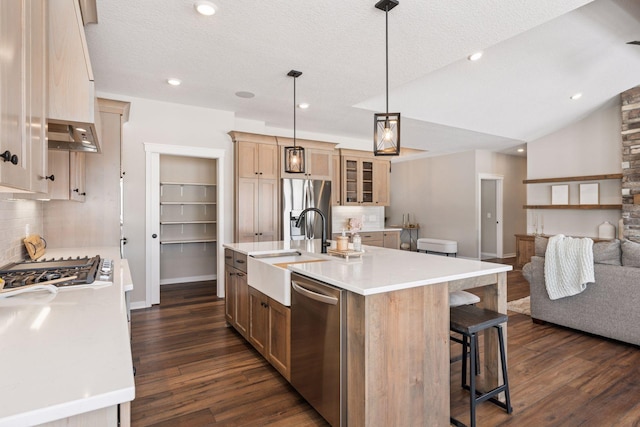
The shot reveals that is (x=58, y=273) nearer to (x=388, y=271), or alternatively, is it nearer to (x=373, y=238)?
(x=388, y=271)

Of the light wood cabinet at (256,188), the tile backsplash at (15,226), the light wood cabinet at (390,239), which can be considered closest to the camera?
the tile backsplash at (15,226)

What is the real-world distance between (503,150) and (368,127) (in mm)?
4322

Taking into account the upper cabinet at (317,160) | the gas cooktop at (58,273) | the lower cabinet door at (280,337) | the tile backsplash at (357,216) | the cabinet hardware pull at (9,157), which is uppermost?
the upper cabinet at (317,160)

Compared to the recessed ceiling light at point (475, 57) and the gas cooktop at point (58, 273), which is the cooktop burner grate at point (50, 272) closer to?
the gas cooktop at point (58, 273)

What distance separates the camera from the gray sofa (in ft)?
9.98

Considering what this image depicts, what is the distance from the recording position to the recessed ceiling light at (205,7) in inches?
93.7

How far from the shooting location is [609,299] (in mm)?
3172

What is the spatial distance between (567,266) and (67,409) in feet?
13.1

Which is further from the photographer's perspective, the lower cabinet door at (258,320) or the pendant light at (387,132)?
the lower cabinet door at (258,320)

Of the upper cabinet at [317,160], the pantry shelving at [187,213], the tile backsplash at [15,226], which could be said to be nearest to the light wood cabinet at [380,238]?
the upper cabinet at [317,160]

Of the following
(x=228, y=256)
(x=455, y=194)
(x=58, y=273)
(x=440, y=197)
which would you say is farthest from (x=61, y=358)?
(x=440, y=197)

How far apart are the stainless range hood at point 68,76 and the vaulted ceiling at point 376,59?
0.91 m

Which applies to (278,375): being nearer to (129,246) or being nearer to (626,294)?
(129,246)

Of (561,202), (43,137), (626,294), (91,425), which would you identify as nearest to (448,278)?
(91,425)
